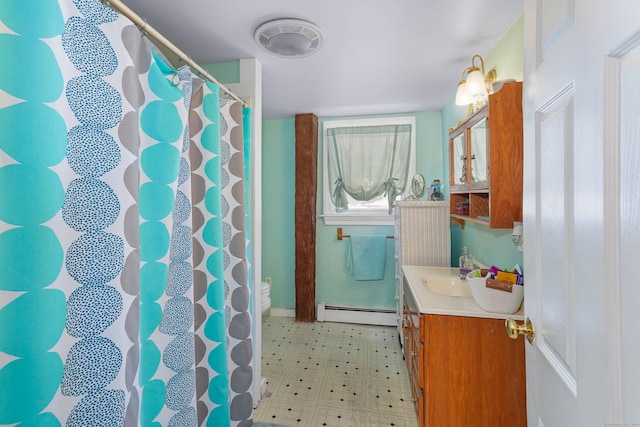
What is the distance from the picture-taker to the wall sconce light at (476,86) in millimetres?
1685

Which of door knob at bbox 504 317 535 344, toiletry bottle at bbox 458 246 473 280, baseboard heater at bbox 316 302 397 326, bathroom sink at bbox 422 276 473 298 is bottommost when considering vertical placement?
baseboard heater at bbox 316 302 397 326

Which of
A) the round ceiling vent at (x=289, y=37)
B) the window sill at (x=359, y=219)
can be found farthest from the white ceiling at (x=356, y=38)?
the window sill at (x=359, y=219)

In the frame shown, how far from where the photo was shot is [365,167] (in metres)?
3.18

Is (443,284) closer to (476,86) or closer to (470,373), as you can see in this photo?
(470,373)

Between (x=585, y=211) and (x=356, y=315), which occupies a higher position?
(x=585, y=211)

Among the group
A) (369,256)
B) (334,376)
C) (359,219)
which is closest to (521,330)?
(334,376)

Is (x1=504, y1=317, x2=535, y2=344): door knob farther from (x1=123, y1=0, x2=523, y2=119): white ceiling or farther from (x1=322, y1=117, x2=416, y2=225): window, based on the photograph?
(x1=322, y1=117, x2=416, y2=225): window

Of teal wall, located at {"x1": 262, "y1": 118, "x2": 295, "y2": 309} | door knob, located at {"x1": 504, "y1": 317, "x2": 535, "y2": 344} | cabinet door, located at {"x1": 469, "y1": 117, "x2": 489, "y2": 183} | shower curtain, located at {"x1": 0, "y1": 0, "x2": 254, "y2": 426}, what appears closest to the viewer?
shower curtain, located at {"x1": 0, "y1": 0, "x2": 254, "y2": 426}

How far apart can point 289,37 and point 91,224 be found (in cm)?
136

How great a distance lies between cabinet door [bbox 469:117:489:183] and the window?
54.2 inches

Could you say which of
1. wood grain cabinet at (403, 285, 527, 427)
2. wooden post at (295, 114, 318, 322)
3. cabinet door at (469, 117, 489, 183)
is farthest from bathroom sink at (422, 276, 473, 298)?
wooden post at (295, 114, 318, 322)

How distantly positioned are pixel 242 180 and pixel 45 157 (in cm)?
99

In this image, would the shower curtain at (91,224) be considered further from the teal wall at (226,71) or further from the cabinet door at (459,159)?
the cabinet door at (459,159)

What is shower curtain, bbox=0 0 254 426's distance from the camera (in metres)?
0.67
